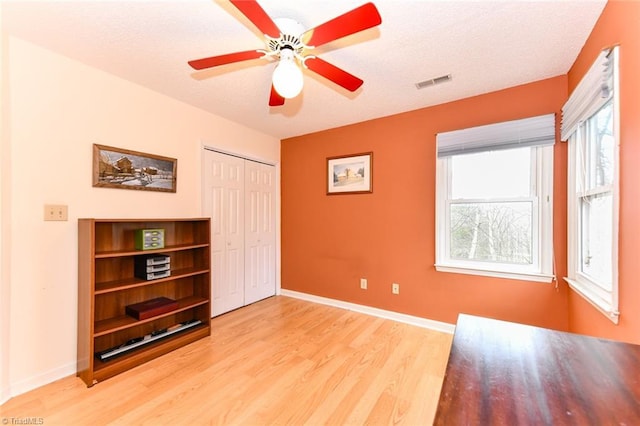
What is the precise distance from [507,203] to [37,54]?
3949 millimetres

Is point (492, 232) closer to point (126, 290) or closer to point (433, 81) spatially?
point (433, 81)

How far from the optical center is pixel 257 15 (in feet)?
3.97

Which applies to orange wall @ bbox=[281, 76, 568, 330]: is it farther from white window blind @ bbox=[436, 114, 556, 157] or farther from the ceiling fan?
the ceiling fan

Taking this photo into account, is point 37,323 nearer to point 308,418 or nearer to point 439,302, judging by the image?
point 308,418

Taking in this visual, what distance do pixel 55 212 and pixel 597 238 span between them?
380 centimetres

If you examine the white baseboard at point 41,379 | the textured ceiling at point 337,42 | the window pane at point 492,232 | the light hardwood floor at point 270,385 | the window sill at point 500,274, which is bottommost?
the light hardwood floor at point 270,385

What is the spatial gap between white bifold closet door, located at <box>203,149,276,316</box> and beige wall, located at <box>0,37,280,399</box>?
828mm

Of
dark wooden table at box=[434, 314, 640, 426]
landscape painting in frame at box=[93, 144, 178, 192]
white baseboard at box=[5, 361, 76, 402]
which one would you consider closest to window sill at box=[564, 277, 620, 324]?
dark wooden table at box=[434, 314, 640, 426]

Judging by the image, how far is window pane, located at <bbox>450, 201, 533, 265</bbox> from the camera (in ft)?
8.20

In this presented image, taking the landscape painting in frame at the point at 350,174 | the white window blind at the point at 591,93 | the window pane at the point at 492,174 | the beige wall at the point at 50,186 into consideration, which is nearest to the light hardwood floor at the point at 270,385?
the beige wall at the point at 50,186

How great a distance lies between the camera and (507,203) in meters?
2.57

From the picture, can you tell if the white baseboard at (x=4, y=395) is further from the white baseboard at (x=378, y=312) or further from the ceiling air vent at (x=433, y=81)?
the ceiling air vent at (x=433, y=81)

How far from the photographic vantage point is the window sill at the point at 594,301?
144cm

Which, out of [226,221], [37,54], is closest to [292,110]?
[226,221]
